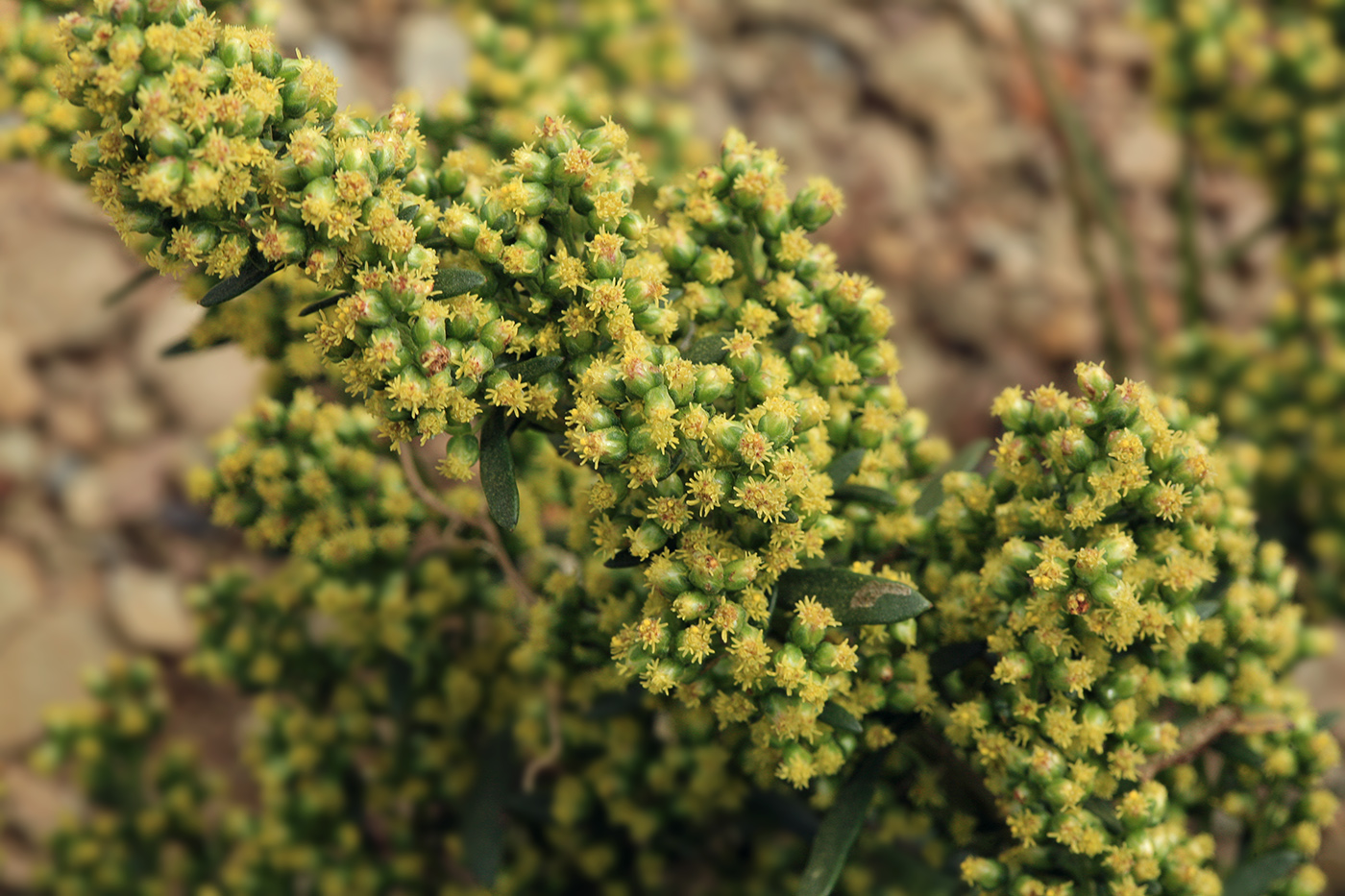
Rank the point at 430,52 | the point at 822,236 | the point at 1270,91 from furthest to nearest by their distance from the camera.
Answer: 1. the point at 822,236
2. the point at 430,52
3. the point at 1270,91

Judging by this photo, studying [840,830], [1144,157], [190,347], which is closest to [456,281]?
[190,347]

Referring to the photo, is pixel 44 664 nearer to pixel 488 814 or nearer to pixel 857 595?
pixel 488 814

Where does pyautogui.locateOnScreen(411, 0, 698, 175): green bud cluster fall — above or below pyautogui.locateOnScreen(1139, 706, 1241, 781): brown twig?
above

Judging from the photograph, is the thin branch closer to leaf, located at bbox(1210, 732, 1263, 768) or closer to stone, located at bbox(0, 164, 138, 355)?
leaf, located at bbox(1210, 732, 1263, 768)

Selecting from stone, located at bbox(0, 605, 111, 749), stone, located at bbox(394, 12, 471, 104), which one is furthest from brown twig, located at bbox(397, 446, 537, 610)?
stone, located at bbox(394, 12, 471, 104)

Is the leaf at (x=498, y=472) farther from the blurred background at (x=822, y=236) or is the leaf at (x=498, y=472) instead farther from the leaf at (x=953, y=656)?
the blurred background at (x=822, y=236)
